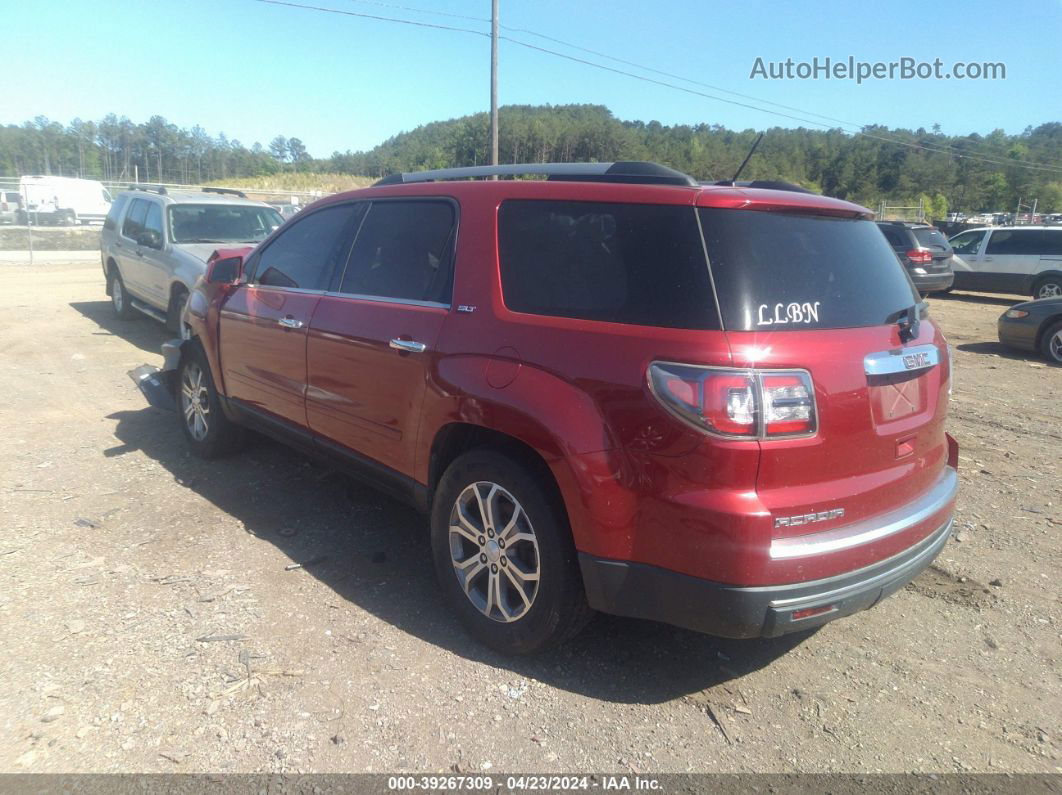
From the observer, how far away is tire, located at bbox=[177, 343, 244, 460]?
529cm

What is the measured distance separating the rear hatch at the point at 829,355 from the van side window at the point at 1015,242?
1780 cm

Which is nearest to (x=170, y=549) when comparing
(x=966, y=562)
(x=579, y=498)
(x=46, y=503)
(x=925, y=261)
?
(x=46, y=503)

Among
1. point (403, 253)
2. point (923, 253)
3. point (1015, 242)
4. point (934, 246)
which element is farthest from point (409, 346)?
point (1015, 242)

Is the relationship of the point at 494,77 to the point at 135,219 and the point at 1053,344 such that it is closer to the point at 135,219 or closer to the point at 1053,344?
the point at 135,219

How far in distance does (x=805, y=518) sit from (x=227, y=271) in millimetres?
4043

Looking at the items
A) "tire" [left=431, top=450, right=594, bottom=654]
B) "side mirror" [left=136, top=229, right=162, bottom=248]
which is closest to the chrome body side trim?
"tire" [left=431, top=450, right=594, bottom=654]

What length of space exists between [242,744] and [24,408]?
5366mm

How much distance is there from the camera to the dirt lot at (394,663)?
264 centimetres

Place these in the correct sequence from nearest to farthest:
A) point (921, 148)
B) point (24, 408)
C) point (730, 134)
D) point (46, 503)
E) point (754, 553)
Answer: point (754, 553) → point (46, 503) → point (24, 408) → point (730, 134) → point (921, 148)

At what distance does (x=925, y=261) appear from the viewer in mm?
17016

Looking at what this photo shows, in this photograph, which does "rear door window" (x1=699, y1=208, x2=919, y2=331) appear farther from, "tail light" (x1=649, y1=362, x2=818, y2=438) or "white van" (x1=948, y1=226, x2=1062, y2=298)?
"white van" (x1=948, y1=226, x2=1062, y2=298)

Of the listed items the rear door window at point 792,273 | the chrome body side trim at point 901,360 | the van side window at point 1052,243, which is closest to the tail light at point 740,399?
the rear door window at point 792,273

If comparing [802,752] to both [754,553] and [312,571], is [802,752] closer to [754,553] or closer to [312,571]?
[754,553]

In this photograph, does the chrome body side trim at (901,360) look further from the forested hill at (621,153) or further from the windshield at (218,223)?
the forested hill at (621,153)
